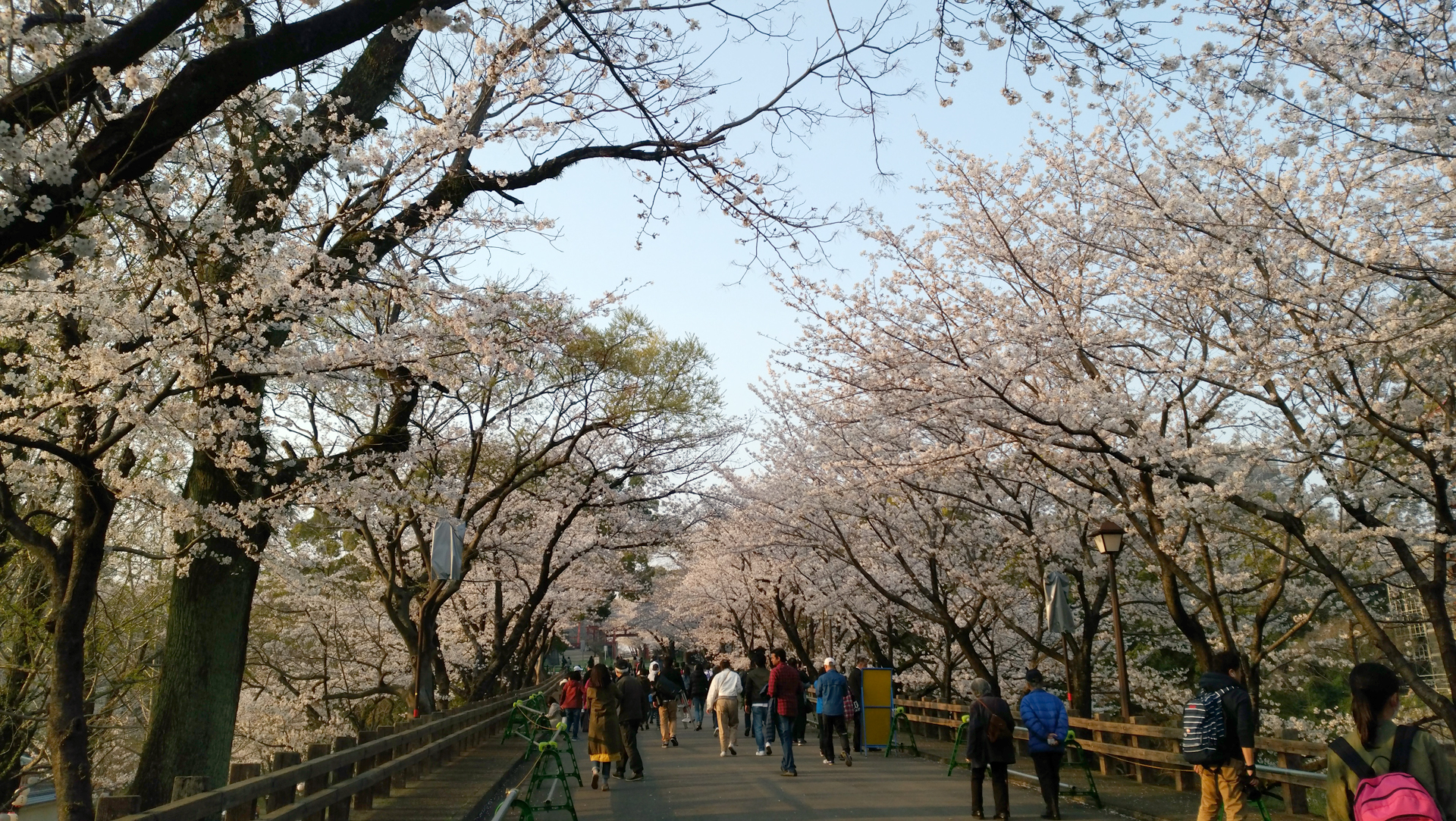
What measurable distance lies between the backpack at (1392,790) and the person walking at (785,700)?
1065cm

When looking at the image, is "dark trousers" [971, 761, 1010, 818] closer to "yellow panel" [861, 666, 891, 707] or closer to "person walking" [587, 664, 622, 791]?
"person walking" [587, 664, 622, 791]

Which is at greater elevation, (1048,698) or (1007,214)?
(1007,214)

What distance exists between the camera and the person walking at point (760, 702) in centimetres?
1866

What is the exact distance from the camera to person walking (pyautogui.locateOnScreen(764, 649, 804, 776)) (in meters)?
14.6

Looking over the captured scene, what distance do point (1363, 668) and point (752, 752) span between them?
52.9 feet

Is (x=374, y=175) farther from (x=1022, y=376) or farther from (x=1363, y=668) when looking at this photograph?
(x=1363, y=668)

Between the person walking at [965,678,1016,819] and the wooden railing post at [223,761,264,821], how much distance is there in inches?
267

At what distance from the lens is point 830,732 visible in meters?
16.4

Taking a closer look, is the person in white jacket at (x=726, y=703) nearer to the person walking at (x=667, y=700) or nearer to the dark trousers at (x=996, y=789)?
the person walking at (x=667, y=700)

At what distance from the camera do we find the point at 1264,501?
13.9 metres

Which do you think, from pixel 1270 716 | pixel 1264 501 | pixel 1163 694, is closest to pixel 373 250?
pixel 1264 501

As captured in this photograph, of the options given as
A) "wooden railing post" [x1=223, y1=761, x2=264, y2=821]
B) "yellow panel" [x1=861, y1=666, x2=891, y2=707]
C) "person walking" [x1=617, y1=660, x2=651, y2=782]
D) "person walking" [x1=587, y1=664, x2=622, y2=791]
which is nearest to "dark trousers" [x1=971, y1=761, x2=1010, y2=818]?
"person walking" [x1=587, y1=664, x2=622, y2=791]

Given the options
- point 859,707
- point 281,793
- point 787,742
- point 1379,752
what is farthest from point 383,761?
point 859,707

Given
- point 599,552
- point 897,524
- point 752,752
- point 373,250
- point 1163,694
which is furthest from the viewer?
point 599,552
